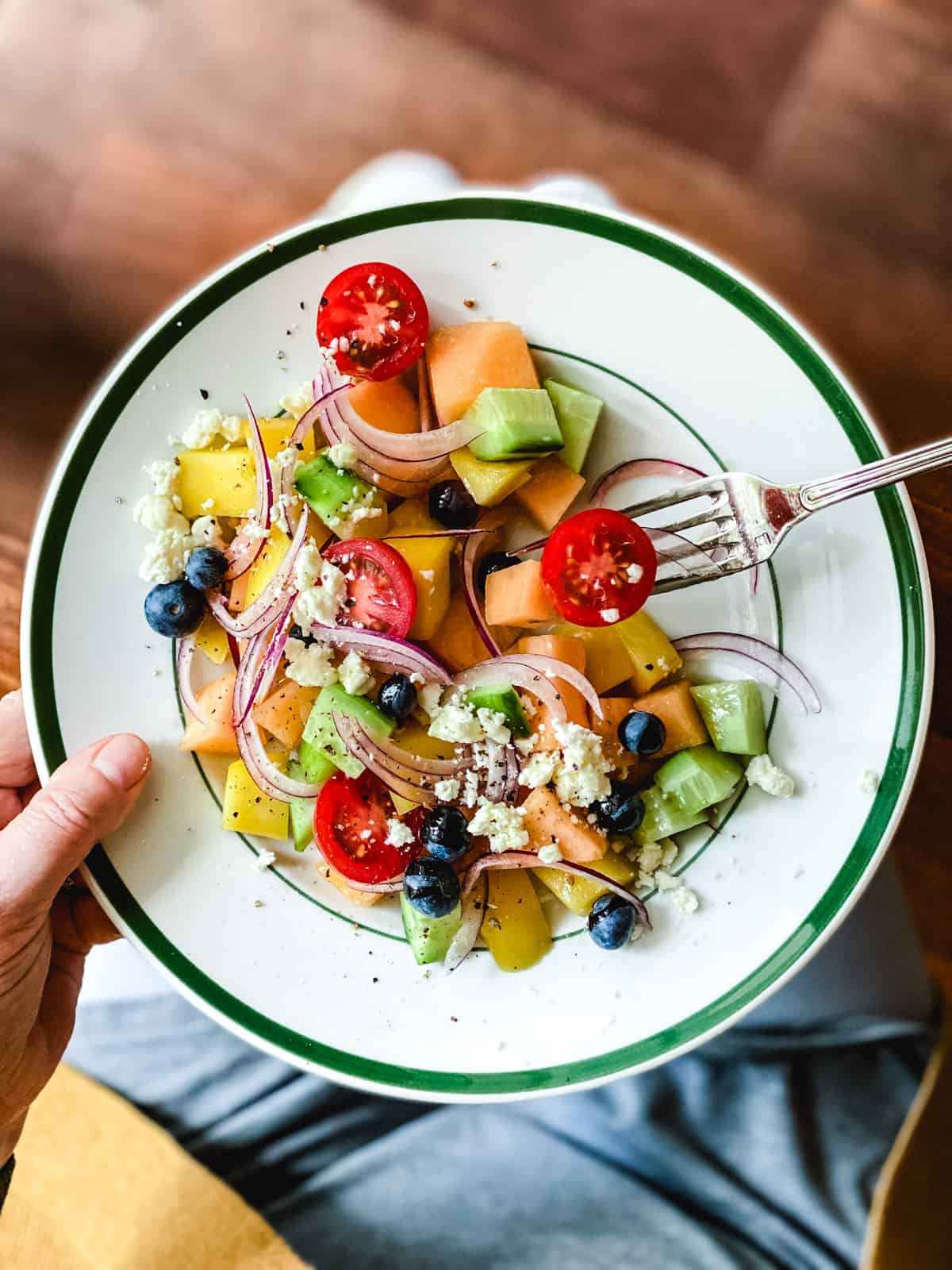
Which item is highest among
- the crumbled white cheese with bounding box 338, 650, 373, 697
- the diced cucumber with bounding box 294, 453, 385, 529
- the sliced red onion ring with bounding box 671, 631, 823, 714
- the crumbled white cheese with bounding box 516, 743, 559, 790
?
the diced cucumber with bounding box 294, 453, 385, 529

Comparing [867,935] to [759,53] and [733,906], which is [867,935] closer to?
[733,906]

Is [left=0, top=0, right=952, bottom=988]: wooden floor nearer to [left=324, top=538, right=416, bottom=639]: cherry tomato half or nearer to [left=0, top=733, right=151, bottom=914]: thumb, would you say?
[left=0, top=733, right=151, bottom=914]: thumb

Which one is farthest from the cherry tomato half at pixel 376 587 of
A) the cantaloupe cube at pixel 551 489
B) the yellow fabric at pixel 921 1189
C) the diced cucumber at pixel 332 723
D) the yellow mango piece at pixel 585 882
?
the yellow fabric at pixel 921 1189

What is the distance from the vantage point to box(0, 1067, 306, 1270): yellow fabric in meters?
1.72

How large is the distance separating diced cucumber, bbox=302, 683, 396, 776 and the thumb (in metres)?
0.27

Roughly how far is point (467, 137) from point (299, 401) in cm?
112

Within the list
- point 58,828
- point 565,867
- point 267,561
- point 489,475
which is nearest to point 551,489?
point 489,475

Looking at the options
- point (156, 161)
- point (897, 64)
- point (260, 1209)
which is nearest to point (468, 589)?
point (260, 1209)

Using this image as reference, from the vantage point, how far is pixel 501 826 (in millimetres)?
1487

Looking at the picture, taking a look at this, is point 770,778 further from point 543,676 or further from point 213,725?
point 213,725

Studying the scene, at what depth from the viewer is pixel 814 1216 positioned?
1782mm

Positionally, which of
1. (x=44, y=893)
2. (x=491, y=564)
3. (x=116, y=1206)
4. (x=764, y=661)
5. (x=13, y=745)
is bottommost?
(x=116, y=1206)

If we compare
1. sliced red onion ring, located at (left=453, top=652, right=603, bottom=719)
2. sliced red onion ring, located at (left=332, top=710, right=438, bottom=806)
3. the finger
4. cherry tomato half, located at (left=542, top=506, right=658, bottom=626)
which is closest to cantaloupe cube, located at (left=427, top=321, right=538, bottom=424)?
cherry tomato half, located at (left=542, top=506, right=658, bottom=626)

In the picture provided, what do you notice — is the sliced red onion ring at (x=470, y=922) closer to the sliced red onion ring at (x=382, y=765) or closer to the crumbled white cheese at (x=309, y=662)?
the sliced red onion ring at (x=382, y=765)
